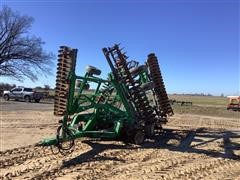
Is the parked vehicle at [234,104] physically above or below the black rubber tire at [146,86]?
above

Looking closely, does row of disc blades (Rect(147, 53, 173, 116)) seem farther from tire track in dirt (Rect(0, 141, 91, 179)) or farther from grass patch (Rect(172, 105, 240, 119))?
grass patch (Rect(172, 105, 240, 119))

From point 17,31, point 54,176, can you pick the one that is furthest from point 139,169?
point 17,31

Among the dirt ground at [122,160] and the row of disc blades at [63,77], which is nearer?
the dirt ground at [122,160]

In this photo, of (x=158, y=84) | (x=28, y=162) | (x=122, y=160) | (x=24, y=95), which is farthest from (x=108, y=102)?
(x=24, y=95)

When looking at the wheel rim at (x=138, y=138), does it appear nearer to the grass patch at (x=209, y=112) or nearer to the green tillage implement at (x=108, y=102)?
the green tillage implement at (x=108, y=102)

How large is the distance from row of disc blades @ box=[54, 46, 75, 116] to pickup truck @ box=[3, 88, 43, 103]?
3393cm

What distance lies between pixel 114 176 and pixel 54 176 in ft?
3.99

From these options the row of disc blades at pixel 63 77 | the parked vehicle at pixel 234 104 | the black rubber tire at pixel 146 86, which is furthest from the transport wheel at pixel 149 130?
the parked vehicle at pixel 234 104

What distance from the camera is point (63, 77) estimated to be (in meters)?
11.2

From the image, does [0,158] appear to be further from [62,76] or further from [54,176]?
[62,76]

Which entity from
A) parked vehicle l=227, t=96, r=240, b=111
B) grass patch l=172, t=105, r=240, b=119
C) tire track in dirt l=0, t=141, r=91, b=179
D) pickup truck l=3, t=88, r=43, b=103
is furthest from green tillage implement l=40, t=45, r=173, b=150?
pickup truck l=3, t=88, r=43, b=103

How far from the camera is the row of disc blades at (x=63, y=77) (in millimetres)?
11156

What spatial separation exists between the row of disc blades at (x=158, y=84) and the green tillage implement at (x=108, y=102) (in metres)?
1.42

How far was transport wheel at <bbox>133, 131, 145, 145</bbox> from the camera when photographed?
1255cm
